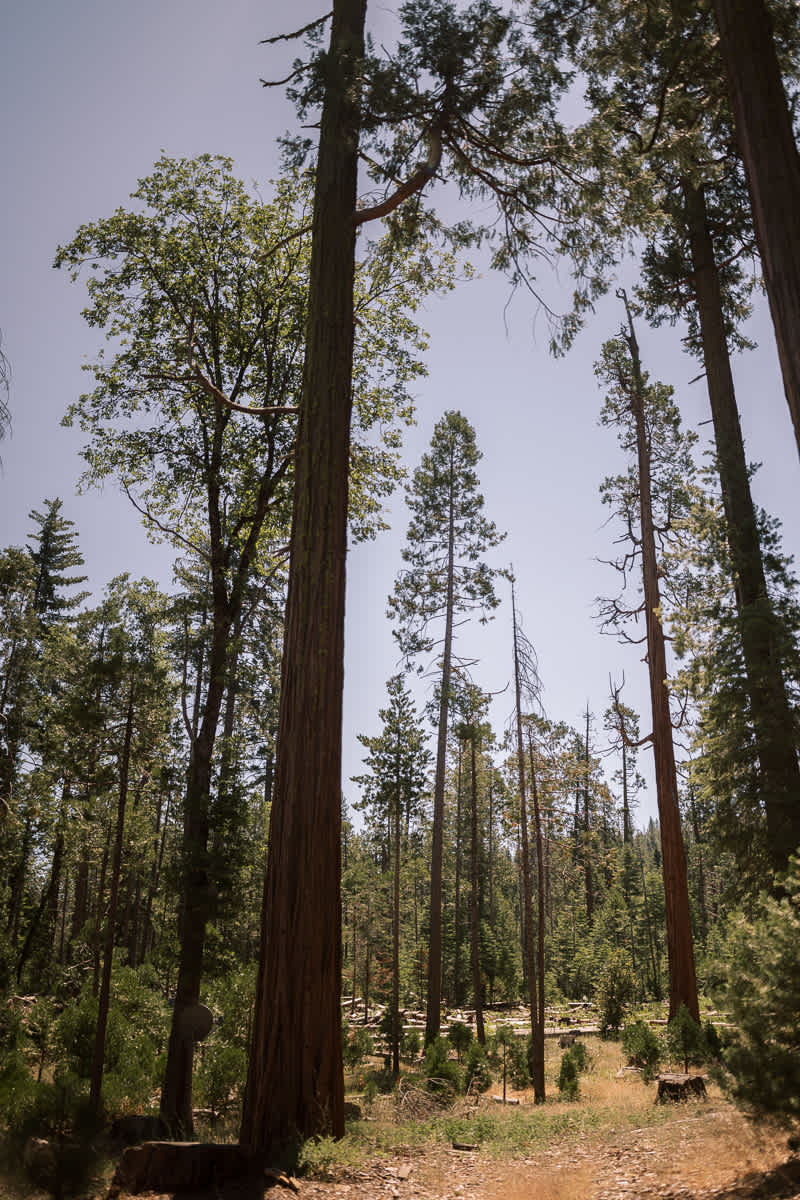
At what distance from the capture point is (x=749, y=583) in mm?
10242

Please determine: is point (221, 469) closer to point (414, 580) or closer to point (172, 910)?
point (172, 910)

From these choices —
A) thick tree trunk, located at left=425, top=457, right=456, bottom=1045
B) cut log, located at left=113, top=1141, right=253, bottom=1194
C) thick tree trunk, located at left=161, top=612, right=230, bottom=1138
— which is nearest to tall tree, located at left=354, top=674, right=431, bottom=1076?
thick tree trunk, located at left=425, top=457, right=456, bottom=1045

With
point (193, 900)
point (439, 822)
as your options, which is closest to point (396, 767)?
point (439, 822)

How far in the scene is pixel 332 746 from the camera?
581 centimetres

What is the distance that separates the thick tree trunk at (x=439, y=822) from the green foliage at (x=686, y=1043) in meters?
7.79

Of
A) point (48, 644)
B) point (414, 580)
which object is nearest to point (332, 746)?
point (414, 580)

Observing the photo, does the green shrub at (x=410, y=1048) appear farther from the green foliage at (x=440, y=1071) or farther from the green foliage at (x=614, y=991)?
the green foliage at (x=614, y=991)

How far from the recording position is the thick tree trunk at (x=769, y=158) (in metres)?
4.72

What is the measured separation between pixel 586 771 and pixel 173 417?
12.2 meters

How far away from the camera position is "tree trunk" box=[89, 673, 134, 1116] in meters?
11.4

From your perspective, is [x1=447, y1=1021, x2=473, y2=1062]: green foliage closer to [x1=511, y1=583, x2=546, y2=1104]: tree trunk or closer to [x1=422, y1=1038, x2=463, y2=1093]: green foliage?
[x1=511, y1=583, x2=546, y2=1104]: tree trunk

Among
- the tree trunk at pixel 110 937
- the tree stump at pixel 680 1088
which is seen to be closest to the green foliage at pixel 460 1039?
the tree trunk at pixel 110 937

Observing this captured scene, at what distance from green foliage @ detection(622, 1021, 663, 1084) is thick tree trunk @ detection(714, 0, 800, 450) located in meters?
12.3

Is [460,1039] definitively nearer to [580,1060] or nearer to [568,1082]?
[580,1060]
